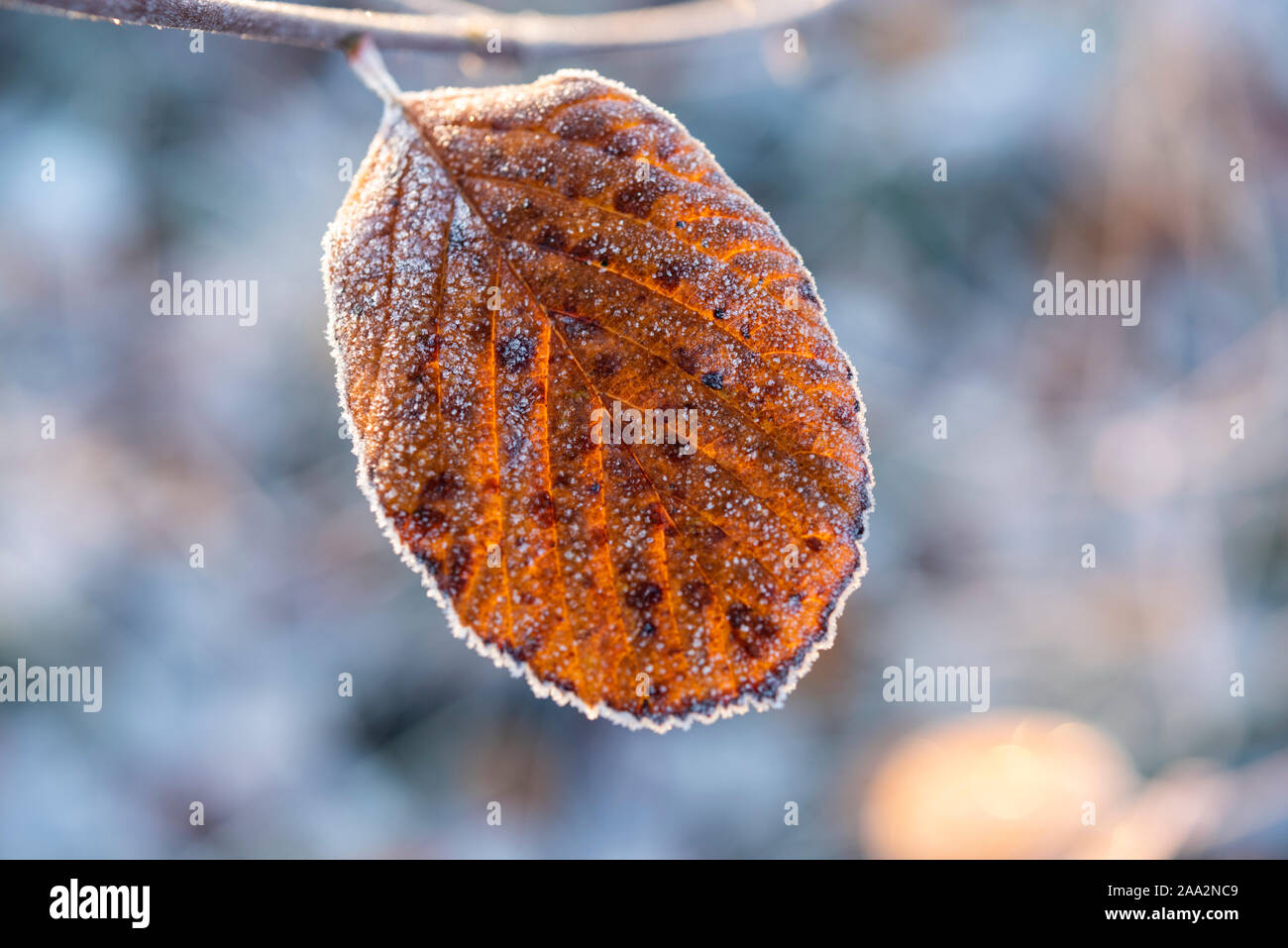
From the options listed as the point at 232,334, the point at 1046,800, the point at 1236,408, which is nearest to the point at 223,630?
the point at 232,334

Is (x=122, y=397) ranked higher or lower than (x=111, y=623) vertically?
higher

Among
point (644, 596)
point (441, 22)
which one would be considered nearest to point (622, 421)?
point (644, 596)

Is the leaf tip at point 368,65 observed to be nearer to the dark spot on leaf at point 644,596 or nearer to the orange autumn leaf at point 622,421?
the orange autumn leaf at point 622,421

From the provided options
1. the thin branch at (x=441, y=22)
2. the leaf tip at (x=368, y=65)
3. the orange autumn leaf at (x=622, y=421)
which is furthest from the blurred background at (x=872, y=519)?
the orange autumn leaf at (x=622, y=421)

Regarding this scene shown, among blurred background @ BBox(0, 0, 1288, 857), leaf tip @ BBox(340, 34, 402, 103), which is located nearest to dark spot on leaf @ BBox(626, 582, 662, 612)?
leaf tip @ BBox(340, 34, 402, 103)

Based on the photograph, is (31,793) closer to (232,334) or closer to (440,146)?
(232,334)

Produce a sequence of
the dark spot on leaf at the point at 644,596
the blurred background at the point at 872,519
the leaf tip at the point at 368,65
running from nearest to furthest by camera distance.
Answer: the dark spot on leaf at the point at 644,596, the leaf tip at the point at 368,65, the blurred background at the point at 872,519
